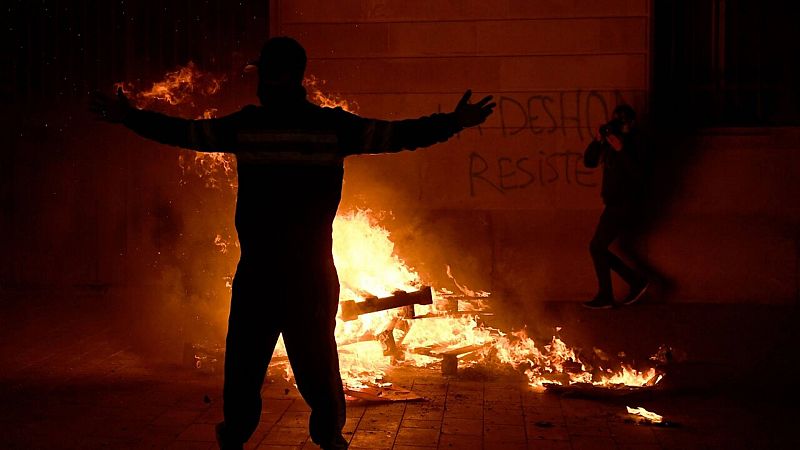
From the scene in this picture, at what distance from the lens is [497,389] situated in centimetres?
657

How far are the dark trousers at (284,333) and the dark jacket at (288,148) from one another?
0.38ft

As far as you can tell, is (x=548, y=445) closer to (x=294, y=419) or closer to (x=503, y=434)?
(x=503, y=434)

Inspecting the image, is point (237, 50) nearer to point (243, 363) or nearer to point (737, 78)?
point (737, 78)

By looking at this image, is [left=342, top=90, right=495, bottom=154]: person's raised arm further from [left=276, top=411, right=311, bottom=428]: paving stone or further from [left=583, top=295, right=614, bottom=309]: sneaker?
[left=583, top=295, right=614, bottom=309]: sneaker

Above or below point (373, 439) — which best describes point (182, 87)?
above

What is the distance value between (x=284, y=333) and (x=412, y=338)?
11.8 ft

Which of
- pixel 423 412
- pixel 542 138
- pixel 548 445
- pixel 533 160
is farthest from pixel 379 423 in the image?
pixel 542 138

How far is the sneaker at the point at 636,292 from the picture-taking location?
9750mm

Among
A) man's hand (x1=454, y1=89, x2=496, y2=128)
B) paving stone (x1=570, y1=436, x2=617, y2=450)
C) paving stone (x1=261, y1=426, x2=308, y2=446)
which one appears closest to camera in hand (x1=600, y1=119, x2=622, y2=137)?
paving stone (x1=570, y1=436, x2=617, y2=450)

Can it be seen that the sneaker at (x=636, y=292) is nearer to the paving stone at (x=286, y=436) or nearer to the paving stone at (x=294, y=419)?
the paving stone at (x=294, y=419)

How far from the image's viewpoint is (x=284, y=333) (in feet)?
13.9

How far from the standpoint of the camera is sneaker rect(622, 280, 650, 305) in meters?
9.75

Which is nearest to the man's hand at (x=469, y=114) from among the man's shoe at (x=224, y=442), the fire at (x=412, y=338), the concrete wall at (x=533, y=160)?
the man's shoe at (x=224, y=442)

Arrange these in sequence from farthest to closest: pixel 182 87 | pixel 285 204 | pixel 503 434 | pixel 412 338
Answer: pixel 182 87
pixel 412 338
pixel 503 434
pixel 285 204
